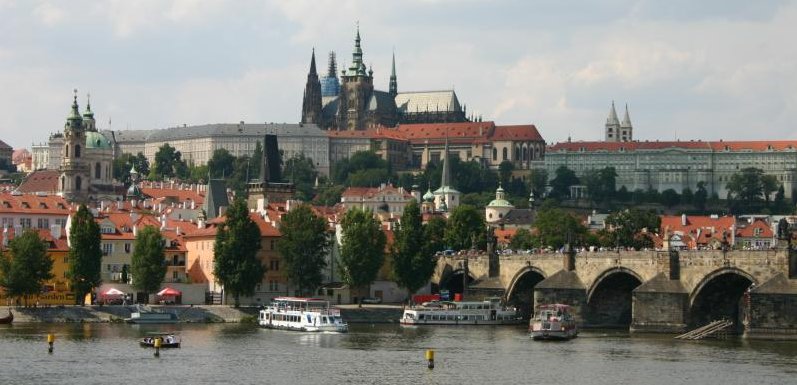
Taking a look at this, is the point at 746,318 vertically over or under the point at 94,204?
under

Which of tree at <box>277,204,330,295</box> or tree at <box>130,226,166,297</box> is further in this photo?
tree at <box>277,204,330,295</box>

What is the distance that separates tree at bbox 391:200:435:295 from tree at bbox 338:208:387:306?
1.14 meters

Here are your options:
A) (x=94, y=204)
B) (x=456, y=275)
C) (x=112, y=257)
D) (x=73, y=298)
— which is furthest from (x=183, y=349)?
(x=94, y=204)

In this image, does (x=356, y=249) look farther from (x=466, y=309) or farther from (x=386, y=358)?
(x=386, y=358)

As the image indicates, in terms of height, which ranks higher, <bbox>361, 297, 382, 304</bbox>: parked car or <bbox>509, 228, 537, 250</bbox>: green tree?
<bbox>509, 228, 537, 250</bbox>: green tree

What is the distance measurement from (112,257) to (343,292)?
578 inches

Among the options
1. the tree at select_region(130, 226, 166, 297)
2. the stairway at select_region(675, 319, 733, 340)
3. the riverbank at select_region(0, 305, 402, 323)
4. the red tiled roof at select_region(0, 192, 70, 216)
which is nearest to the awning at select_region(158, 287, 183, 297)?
the tree at select_region(130, 226, 166, 297)

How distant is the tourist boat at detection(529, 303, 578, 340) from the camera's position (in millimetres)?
93125

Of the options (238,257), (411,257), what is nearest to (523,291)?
(411,257)

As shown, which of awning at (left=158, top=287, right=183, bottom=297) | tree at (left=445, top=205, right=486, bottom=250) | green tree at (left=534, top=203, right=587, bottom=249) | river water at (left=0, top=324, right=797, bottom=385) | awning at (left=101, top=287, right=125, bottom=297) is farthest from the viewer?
green tree at (left=534, top=203, right=587, bottom=249)

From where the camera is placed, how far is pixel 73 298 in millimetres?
109000

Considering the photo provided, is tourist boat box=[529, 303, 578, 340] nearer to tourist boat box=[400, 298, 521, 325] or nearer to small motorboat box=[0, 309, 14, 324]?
tourist boat box=[400, 298, 521, 325]

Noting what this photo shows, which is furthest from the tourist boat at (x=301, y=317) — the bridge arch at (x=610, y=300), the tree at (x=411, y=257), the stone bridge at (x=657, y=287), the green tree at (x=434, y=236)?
the green tree at (x=434, y=236)

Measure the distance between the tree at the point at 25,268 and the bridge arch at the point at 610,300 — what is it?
3012 centimetres
